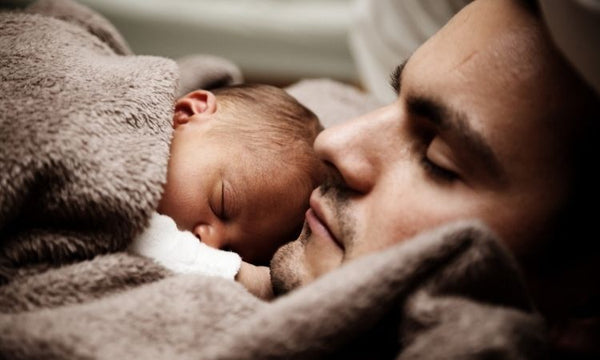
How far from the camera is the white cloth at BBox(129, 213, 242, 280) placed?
2.37ft

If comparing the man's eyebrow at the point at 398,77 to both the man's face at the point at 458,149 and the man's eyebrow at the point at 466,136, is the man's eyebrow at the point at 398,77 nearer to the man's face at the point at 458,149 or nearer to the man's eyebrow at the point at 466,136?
the man's face at the point at 458,149

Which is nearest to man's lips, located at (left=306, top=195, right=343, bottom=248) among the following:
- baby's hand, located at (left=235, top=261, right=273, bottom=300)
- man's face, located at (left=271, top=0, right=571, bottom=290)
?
man's face, located at (left=271, top=0, right=571, bottom=290)

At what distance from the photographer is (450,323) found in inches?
19.6

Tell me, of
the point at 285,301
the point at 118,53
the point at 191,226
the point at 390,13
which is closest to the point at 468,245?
the point at 285,301

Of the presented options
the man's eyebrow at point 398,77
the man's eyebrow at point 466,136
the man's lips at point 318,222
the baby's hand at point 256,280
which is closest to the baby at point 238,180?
the baby's hand at point 256,280

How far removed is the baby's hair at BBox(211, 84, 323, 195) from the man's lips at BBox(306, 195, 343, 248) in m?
0.16

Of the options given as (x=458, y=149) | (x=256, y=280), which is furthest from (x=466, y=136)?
(x=256, y=280)

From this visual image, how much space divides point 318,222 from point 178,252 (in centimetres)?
21

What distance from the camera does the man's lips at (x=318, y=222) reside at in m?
0.73

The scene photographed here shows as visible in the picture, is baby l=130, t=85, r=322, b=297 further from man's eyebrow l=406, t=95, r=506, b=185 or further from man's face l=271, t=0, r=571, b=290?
man's eyebrow l=406, t=95, r=506, b=185

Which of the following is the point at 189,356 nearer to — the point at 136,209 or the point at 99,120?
the point at 136,209

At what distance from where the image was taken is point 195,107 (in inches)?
38.4

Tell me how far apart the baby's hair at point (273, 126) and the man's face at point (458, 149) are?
195 mm

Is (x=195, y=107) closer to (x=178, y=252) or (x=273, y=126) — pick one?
(x=273, y=126)
